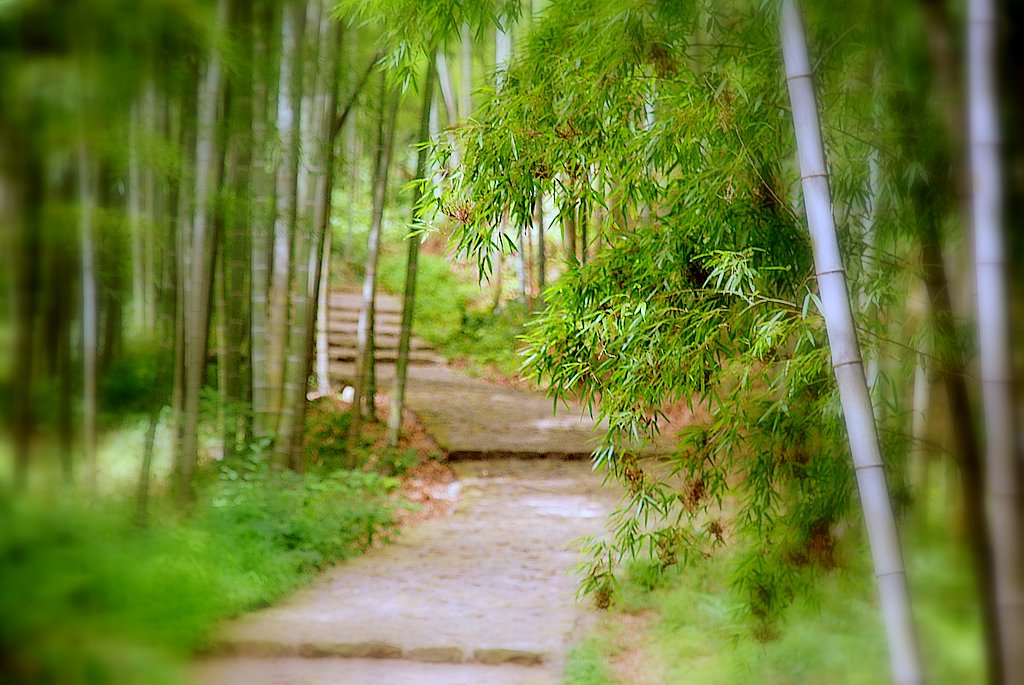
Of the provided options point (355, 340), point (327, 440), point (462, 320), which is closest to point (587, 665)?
point (327, 440)

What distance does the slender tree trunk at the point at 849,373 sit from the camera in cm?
152

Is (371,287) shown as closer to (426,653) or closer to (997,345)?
(426,653)

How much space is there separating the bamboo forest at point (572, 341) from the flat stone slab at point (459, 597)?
0.10 feet

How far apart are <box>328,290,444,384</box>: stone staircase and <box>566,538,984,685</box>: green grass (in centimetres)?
644

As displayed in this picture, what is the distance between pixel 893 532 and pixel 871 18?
1.05 meters

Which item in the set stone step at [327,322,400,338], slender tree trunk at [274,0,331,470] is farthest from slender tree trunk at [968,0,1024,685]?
stone step at [327,322,400,338]

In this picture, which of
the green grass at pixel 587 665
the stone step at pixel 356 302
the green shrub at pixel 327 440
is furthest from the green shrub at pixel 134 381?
the stone step at pixel 356 302

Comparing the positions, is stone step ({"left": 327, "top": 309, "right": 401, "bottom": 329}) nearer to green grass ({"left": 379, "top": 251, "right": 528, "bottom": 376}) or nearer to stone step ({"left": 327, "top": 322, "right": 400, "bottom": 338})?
stone step ({"left": 327, "top": 322, "right": 400, "bottom": 338})

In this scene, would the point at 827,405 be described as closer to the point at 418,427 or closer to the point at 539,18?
the point at 539,18

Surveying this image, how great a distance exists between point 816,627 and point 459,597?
7.30 feet

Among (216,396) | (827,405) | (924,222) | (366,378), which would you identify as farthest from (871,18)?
(366,378)

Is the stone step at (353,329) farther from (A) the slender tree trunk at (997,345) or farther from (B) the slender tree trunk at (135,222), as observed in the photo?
(A) the slender tree trunk at (997,345)

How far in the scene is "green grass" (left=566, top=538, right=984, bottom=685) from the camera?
4.78 feet

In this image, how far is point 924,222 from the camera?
1.90m
